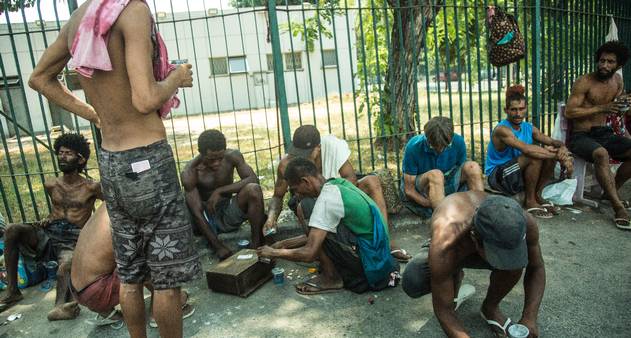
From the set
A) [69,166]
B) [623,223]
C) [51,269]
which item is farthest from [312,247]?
[623,223]

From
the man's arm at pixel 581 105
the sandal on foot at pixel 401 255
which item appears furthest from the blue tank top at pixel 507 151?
the sandal on foot at pixel 401 255

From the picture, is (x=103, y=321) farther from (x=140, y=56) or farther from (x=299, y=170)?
(x=140, y=56)

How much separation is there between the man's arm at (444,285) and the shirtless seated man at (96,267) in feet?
5.89

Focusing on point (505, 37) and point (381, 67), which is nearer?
point (505, 37)

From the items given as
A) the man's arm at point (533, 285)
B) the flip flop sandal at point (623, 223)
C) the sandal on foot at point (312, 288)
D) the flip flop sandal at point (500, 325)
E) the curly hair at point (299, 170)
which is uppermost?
the curly hair at point (299, 170)

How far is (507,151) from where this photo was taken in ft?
15.4

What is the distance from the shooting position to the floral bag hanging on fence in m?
5.07

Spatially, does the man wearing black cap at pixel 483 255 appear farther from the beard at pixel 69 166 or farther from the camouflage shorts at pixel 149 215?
the beard at pixel 69 166

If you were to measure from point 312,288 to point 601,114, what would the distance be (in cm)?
361

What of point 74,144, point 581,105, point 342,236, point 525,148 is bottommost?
point 342,236

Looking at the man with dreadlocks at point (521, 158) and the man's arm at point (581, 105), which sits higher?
the man's arm at point (581, 105)

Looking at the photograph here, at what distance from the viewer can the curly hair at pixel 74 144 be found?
3.63 metres

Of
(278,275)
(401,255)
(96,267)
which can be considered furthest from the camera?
(401,255)

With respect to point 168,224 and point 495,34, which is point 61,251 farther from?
point 495,34
